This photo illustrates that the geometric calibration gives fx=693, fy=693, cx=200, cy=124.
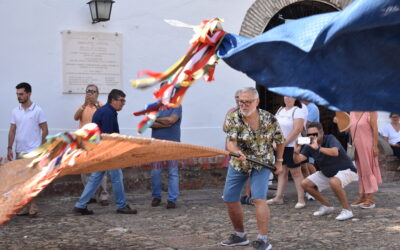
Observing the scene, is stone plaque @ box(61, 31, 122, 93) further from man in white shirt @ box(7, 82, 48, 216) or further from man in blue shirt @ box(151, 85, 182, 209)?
man in blue shirt @ box(151, 85, 182, 209)

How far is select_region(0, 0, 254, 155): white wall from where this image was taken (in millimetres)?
9859

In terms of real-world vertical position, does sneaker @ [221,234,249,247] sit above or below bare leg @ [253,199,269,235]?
below

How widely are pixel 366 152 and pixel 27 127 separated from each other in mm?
4523

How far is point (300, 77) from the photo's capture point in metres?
3.38

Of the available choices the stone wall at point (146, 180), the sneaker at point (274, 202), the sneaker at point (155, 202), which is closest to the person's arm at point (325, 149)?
the sneaker at point (274, 202)

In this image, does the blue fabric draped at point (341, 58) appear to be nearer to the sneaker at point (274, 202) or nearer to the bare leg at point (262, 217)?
the bare leg at point (262, 217)

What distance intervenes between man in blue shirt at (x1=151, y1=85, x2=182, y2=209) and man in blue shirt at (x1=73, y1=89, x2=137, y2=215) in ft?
2.10

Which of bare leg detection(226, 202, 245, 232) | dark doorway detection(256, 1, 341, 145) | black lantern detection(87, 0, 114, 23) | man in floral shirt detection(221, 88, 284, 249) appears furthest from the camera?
dark doorway detection(256, 1, 341, 145)

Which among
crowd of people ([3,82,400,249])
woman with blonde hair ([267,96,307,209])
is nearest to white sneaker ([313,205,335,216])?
crowd of people ([3,82,400,249])

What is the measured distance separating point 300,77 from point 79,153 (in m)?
1.93

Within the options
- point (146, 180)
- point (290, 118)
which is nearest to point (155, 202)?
point (146, 180)

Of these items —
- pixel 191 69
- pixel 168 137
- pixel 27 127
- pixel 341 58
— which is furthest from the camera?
pixel 168 137

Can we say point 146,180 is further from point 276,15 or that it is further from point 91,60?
point 276,15

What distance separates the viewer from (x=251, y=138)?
259 inches
